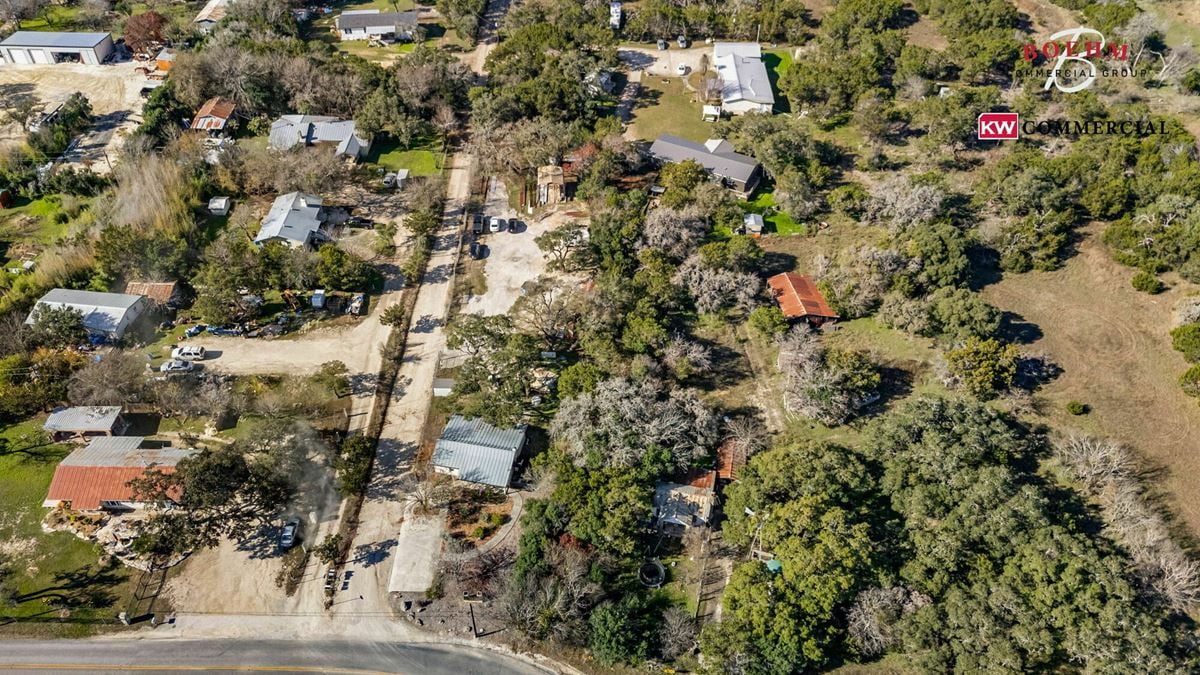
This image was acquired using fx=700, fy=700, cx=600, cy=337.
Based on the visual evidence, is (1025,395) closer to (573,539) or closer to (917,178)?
(917,178)

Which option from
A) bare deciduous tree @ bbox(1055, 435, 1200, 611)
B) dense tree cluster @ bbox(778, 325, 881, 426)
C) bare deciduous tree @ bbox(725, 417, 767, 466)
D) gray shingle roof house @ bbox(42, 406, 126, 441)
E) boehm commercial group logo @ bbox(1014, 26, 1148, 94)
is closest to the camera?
bare deciduous tree @ bbox(1055, 435, 1200, 611)

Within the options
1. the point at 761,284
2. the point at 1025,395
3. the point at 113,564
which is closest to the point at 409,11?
the point at 761,284

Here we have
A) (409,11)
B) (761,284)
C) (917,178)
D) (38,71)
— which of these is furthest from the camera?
(409,11)

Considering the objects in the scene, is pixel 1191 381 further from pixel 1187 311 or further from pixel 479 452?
pixel 479 452

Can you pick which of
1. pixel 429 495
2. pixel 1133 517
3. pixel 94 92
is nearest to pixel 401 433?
pixel 429 495

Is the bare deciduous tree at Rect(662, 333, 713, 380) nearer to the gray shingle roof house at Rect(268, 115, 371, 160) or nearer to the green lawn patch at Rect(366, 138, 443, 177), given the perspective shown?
the green lawn patch at Rect(366, 138, 443, 177)

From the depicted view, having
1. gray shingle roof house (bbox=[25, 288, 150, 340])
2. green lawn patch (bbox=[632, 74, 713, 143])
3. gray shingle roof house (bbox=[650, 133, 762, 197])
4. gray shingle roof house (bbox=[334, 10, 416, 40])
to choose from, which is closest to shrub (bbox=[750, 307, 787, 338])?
gray shingle roof house (bbox=[650, 133, 762, 197])
